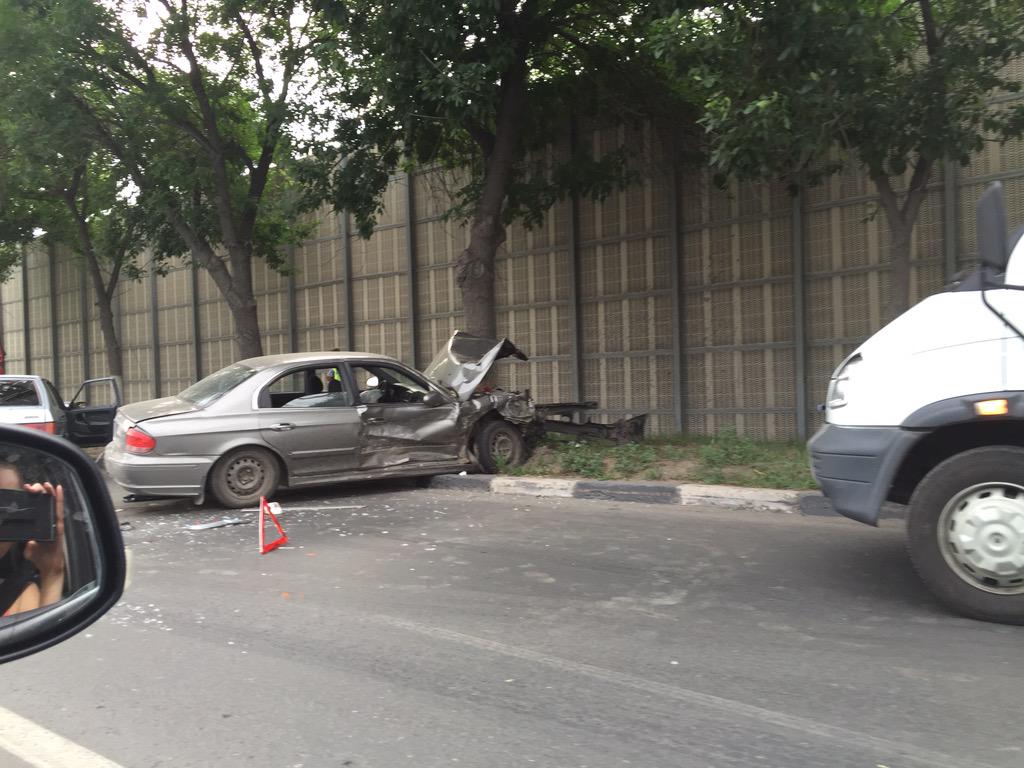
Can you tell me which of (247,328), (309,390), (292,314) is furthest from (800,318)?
(292,314)

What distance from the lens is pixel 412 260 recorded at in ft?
52.7

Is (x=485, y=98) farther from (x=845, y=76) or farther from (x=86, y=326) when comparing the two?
(x=86, y=326)

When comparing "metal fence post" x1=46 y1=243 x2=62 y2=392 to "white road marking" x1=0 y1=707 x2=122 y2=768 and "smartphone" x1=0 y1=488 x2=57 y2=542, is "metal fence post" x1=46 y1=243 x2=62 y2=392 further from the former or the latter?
"smartphone" x1=0 y1=488 x2=57 y2=542

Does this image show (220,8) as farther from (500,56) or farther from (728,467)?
(728,467)

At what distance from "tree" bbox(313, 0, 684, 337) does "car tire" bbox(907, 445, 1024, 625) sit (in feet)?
22.1

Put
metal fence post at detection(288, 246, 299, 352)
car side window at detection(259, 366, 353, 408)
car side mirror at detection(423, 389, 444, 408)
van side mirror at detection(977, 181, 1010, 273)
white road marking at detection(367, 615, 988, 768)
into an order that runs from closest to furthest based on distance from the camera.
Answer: white road marking at detection(367, 615, 988, 768) → van side mirror at detection(977, 181, 1010, 273) → car side window at detection(259, 366, 353, 408) → car side mirror at detection(423, 389, 444, 408) → metal fence post at detection(288, 246, 299, 352)

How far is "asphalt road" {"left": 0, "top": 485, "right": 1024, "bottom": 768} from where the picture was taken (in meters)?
3.24

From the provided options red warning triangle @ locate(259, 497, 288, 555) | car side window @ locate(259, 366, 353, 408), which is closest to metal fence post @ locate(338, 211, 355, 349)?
car side window @ locate(259, 366, 353, 408)

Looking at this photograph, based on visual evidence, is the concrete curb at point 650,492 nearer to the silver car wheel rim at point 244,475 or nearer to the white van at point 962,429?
the silver car wheel rim at point 244,475

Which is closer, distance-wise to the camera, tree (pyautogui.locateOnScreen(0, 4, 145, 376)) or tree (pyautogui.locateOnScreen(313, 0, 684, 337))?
tree (pyautogui.locateOnScreen(313, 0, 684, 337))

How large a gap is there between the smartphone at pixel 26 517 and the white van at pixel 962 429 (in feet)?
13.6

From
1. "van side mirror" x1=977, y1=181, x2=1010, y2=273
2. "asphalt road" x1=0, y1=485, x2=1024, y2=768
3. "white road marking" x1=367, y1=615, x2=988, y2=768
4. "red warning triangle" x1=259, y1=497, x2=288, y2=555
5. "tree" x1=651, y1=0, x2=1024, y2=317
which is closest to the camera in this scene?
"white road marking" x1=367, y1=615, x2=988, y2=768

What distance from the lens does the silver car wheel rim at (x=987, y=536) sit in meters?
4.32

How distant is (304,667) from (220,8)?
39.9ft
